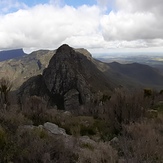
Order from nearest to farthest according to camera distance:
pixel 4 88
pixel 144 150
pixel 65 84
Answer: pixel 144 150
pixel 4 88
pixel 65 84

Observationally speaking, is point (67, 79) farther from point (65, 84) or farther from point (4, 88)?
point (4, 88)

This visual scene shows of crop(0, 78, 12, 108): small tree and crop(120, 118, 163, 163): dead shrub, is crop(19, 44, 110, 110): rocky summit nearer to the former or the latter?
crop(0, 78, 12, 108): small tree

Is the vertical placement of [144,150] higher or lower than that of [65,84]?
higher

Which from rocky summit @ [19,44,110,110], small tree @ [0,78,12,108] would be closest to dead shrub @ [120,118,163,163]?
small tree @ [0,78,12,108]

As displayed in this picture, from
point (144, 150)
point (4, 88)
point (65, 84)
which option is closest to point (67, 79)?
point (65, 84)

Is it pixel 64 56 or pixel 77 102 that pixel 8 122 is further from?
pixel 64 56

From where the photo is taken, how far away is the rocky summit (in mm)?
116625

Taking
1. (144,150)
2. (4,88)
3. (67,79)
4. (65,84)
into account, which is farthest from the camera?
(67,79)

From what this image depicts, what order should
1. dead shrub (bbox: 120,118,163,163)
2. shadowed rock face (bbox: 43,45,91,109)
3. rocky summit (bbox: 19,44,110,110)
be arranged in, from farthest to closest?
shadowed rock face (bbox: 43,45,91,109) → rocky summit (bbox: 19,44,110,110) → dead shrub (bbox: 120,118,163,163)

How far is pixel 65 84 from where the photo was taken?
416 feet

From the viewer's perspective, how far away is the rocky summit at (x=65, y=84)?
383 feet

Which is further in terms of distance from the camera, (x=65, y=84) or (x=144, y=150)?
(x=65, y=84)

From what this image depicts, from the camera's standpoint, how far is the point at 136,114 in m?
15.8

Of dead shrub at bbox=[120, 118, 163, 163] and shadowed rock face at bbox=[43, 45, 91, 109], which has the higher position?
dead shrub at bbox=[120, 118, 163, 163]
